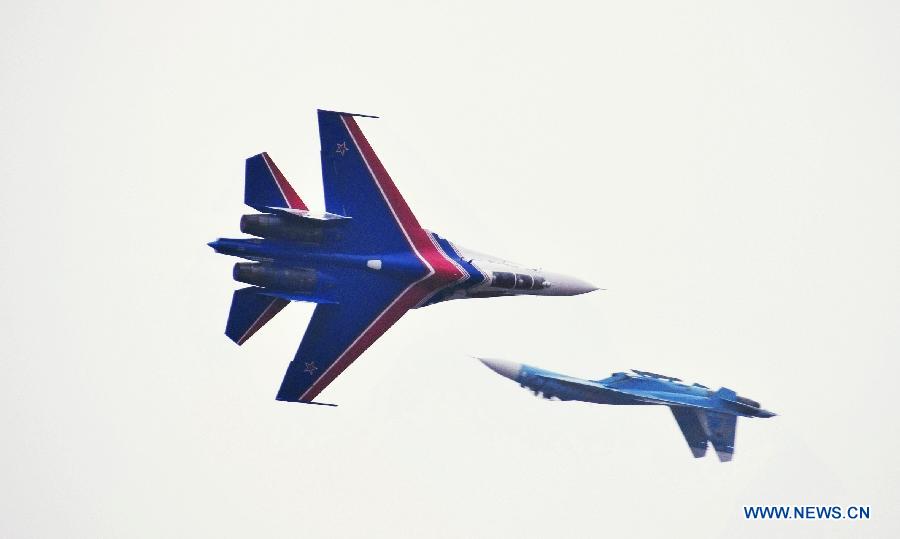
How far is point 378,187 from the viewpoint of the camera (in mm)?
50531

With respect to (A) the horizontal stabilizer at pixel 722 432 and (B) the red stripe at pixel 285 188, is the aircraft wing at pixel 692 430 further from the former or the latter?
(B) the red stripe at pixel 285 188

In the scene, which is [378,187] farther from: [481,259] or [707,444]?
[707,444]

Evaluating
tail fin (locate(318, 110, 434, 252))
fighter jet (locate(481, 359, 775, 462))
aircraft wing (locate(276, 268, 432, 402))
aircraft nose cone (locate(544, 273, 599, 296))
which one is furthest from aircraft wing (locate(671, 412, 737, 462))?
tail fin (locate(318, 110, 434, 252))

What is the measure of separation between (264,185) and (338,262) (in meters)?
3.33

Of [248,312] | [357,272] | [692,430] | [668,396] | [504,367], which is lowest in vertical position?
[692,430]

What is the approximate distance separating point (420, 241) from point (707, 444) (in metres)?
15.0

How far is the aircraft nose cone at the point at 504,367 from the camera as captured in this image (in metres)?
56.2

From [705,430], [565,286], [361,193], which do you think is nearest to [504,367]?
[565,286]

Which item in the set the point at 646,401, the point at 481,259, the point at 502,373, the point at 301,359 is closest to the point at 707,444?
the point at 646,401

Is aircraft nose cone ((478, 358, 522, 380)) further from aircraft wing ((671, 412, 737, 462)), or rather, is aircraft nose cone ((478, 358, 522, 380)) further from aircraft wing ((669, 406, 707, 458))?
aircraft wing ((669, 406, 707, 458))

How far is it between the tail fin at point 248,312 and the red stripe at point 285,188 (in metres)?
2.96

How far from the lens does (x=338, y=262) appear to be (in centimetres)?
4994

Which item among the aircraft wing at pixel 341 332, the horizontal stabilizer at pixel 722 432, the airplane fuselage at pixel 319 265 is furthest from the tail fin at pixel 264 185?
the horizontal stabilizer at pixel 722 432

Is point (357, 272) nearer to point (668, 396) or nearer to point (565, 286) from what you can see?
point (565, 286)
